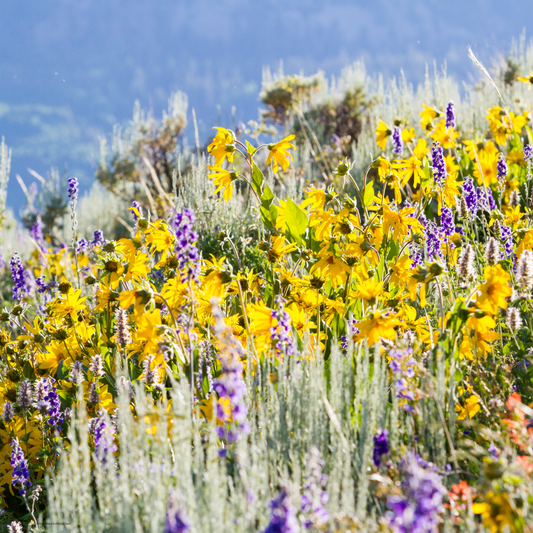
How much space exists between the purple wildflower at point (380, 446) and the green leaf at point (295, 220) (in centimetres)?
114

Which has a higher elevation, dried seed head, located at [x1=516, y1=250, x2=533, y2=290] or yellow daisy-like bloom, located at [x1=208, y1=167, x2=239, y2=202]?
yellow daisy-like bloom, located at [x1=208, y1=167, x2=239, y2=202]

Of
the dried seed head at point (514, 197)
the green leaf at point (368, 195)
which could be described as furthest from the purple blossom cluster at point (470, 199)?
the green leaf at point (368, 195)

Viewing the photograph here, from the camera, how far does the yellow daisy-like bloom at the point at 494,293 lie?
1.25m

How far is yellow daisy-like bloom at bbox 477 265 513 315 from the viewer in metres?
1.25

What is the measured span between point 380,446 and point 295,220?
119cm

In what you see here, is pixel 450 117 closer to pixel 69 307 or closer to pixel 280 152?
pixel 280 152

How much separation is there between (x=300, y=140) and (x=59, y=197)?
4.69 metres

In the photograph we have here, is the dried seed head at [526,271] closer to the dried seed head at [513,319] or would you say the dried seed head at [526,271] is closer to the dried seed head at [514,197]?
the dried seed head at [513,319]

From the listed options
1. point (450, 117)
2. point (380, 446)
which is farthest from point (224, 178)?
point (450, 117)

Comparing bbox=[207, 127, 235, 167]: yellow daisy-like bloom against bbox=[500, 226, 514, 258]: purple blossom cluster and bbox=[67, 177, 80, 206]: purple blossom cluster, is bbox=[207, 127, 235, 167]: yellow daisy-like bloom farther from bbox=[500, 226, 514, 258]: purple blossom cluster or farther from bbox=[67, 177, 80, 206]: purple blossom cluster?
bbox=[500, 226, 514, 258]: purple blossom cluster

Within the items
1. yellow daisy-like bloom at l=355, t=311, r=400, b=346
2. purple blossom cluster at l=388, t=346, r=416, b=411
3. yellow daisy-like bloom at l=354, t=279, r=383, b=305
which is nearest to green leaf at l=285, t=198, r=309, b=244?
yellow daisy-like bloom at l=354, t=279, r=383, b=305

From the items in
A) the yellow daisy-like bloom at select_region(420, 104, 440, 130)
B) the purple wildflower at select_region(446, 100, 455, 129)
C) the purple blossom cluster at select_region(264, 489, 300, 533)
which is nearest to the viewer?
the purple blossom cluster at select_region(264, 489, 300, 533)

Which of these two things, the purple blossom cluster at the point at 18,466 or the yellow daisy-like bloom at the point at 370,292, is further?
the yellow daisy-like bloom at the point at 370,292

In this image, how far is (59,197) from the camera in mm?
9039
